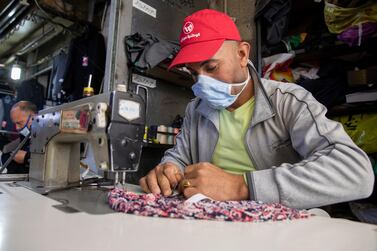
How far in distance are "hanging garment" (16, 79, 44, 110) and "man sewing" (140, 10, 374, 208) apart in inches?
132

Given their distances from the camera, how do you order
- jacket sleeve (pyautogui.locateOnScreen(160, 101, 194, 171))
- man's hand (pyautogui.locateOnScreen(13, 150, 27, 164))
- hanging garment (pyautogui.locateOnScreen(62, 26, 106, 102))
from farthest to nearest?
hanging garment (pyautogui.locateOnScreen(62, 26, 106, 102)) < man's hand (pyautogui.locateOnScreen(13, 150, 27, 164)) < jacket sleeve (pyautogui.locateOnScreen(160, 101, 194, 171))

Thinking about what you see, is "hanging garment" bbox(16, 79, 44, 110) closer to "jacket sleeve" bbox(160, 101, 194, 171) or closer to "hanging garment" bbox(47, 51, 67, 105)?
"hanging garment" bbox(47, 51, 67, 105)

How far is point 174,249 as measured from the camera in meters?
0.44

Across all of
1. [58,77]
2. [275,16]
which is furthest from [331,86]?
[58,77]

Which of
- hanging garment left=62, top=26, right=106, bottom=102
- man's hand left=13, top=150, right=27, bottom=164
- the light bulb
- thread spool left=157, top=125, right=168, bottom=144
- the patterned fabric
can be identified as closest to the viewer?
the patterned fabric

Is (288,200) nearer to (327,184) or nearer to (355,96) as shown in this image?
(327,184)

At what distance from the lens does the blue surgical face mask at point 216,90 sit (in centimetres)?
112

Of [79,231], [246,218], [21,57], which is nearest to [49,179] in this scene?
[79,231]

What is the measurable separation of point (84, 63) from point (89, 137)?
2272 millimetres

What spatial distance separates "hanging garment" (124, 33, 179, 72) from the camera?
2.14m

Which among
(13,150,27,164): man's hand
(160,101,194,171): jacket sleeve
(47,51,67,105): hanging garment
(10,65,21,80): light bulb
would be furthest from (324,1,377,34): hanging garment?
(10,65,21,80): light bulb

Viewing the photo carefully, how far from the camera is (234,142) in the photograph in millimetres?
1186

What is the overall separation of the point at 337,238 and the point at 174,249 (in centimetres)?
33

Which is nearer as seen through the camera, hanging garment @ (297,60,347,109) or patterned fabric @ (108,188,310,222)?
patterned fabric @ (108,188,310,222)
